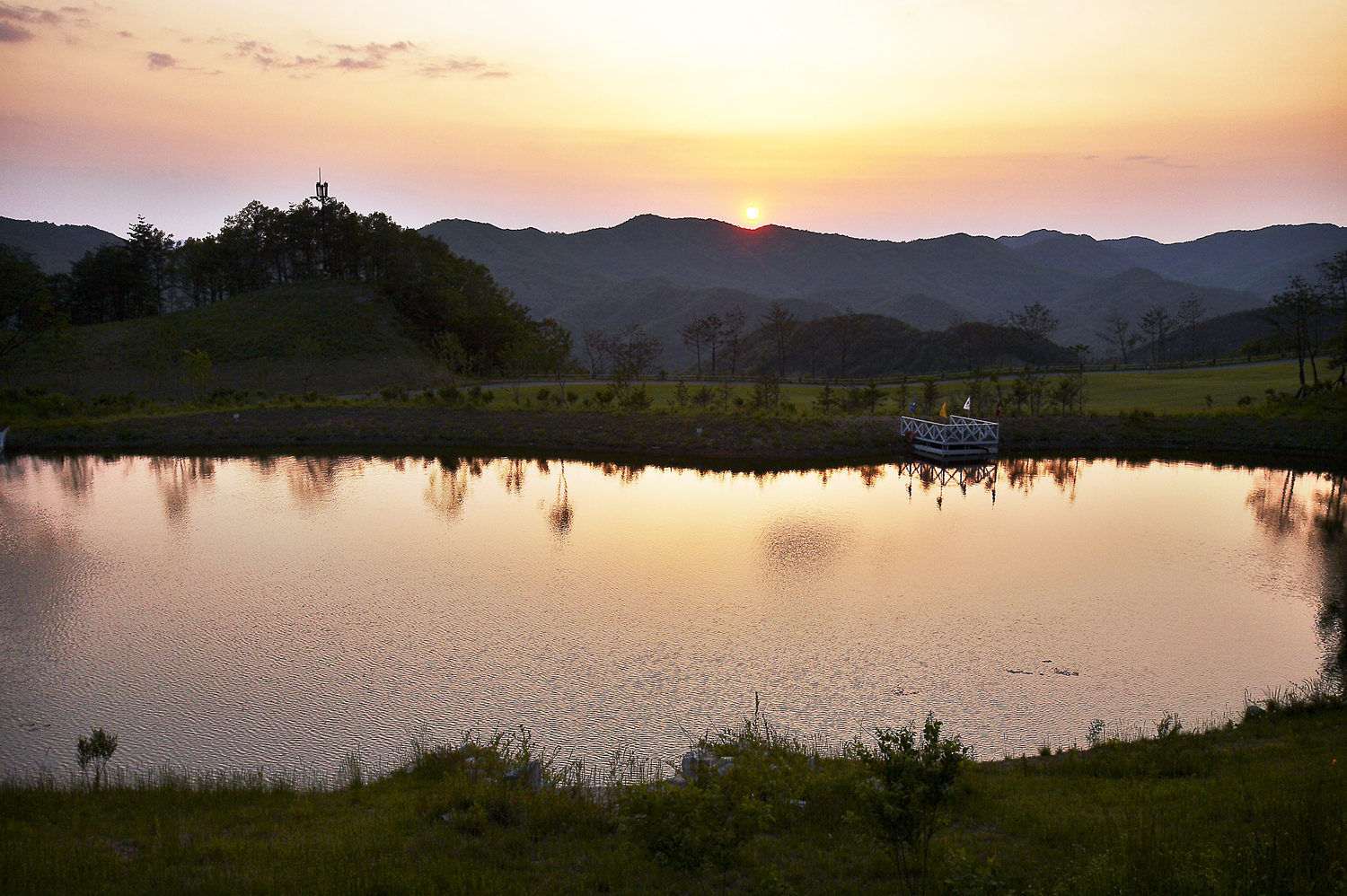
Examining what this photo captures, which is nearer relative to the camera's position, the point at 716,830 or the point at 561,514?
the point at 716,830

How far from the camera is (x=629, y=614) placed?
16609 mm

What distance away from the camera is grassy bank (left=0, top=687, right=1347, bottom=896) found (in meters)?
6.56

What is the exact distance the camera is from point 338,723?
12.2 metres

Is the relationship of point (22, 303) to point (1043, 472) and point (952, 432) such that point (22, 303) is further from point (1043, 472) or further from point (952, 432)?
point (1043, 472)

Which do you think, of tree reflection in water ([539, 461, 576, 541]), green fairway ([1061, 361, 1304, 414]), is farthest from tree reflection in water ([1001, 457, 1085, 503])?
tree reflection in water ([539, 461, 576, 541])

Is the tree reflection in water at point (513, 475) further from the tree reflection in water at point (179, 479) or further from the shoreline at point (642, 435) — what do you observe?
the tree reflection in water at point (179, 479)

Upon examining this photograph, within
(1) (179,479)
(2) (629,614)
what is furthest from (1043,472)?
(1) (179,479)

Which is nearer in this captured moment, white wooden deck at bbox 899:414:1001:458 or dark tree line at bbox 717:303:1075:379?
white wooden deck at bbox 899:414:1001:458

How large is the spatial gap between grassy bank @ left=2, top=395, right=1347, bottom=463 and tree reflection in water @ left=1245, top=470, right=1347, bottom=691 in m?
7.88

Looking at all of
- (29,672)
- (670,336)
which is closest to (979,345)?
(670,336)

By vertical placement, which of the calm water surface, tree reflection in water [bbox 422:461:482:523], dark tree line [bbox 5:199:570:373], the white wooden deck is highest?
dark tree line [bbox 5:199:570:373]

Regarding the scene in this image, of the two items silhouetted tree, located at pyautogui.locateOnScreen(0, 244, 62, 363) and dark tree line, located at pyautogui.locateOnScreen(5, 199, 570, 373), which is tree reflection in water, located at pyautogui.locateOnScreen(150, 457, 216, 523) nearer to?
silhouetted tree, located at pyautogui.locateOnScreen(0, 244, 62, 363)

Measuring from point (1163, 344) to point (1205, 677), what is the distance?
124251 mm

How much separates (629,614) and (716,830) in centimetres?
1000
